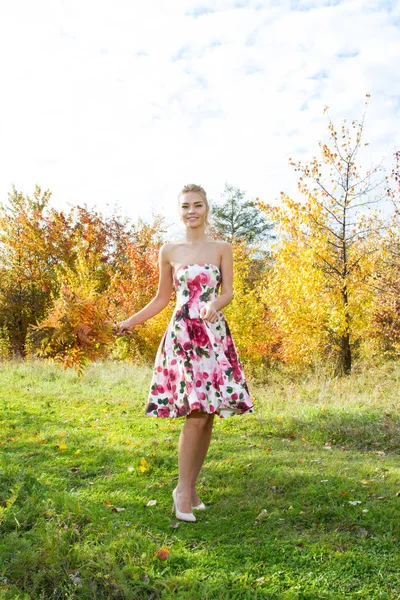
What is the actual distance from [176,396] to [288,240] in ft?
26.1

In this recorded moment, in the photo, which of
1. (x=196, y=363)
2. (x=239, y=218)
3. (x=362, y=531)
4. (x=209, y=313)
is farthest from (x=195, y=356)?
(x=239, y=218)

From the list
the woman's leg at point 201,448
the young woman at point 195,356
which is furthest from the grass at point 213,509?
the young woman at point 195,356

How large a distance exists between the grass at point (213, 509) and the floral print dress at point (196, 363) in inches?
30.5

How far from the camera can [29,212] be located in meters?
20.5

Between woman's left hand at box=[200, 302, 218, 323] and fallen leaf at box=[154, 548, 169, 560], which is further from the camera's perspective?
woman's left hand at box=[200, 302, 218, 323]

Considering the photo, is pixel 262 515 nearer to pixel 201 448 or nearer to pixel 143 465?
pixel 201 448

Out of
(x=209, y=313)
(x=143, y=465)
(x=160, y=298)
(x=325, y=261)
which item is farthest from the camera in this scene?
(x=325, y=261)

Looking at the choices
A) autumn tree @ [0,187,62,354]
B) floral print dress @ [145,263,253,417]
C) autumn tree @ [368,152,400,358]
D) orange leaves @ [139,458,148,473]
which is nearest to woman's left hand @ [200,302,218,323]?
floral print dress @ [145,263,253,417]

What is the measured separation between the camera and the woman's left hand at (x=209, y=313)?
135 inches

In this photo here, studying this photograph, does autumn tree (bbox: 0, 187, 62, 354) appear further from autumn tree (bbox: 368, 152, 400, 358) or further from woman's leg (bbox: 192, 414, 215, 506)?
woman's leg (bbox: 192, 414, 215, 506)

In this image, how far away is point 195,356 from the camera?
356cm

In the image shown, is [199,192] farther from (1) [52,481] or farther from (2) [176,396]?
(1) [52,481]

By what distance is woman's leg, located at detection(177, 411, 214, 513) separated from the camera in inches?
138

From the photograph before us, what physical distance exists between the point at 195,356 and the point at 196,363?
48 mm
